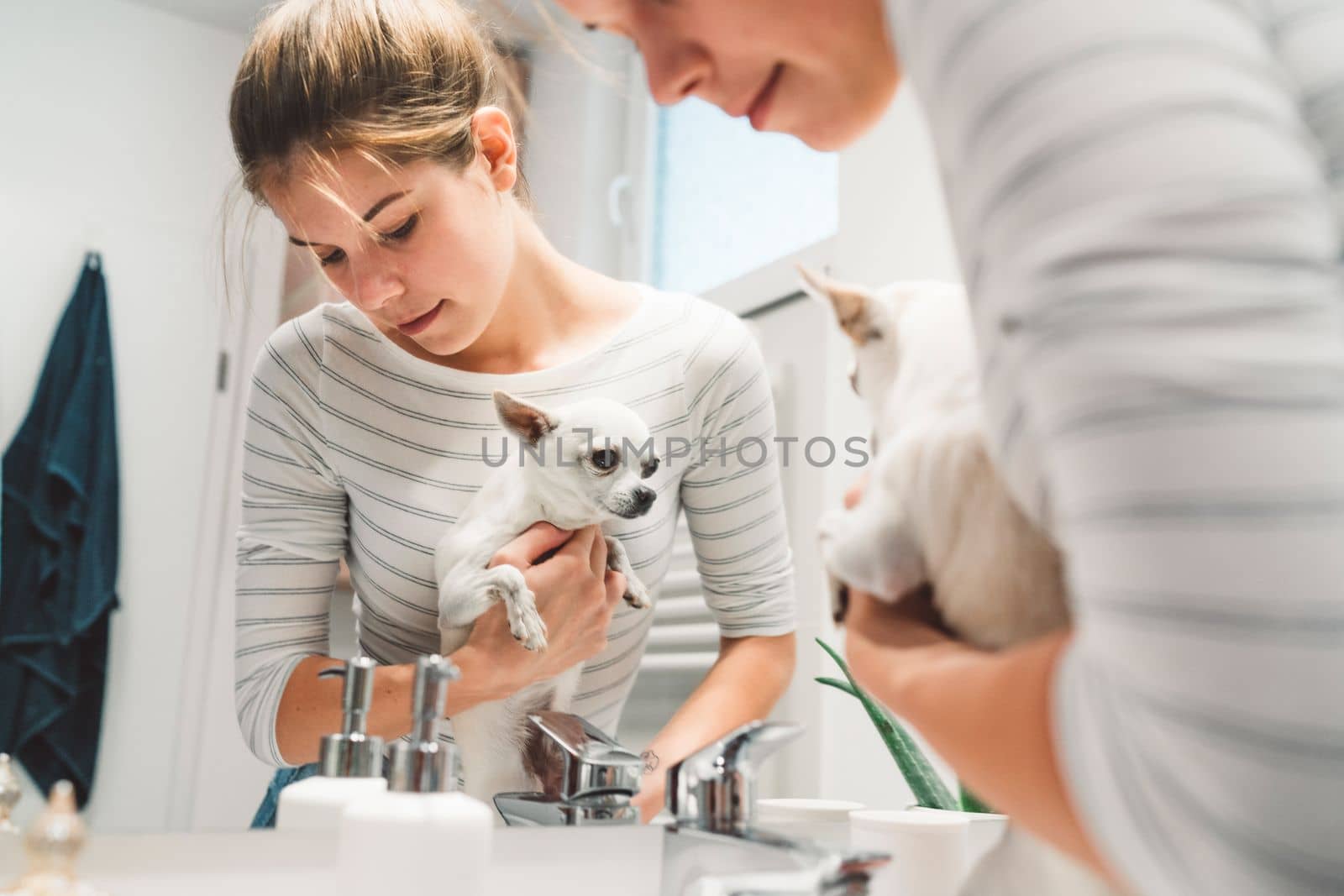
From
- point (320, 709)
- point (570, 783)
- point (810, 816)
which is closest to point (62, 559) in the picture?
point (320, 709)

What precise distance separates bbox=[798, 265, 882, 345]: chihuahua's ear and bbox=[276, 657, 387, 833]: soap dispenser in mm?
416

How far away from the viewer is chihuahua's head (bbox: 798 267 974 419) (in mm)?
546

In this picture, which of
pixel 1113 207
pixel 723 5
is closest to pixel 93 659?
pixel 723 5

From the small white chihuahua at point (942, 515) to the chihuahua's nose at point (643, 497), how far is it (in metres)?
0.29

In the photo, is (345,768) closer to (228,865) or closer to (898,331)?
(228,865)

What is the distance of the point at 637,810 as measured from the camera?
85 centimetres

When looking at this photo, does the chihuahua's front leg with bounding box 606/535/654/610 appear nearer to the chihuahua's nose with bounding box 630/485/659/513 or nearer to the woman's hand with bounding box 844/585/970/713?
the chihuahua's nose with bounding box 630/485/659/513

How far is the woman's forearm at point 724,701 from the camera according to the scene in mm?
858

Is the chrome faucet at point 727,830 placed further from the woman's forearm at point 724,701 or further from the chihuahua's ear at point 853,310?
the chihuahua's ear at point 853,310

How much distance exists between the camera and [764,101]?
1.90 ft

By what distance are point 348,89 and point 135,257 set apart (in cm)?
21

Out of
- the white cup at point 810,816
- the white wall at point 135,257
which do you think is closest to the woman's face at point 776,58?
the white wall at point 135,257

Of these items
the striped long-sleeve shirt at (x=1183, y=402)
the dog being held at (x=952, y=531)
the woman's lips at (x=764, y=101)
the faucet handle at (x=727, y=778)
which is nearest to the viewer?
the striped long-sleeve shirt at (x=1183, y=402)

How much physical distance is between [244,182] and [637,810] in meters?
0.59
